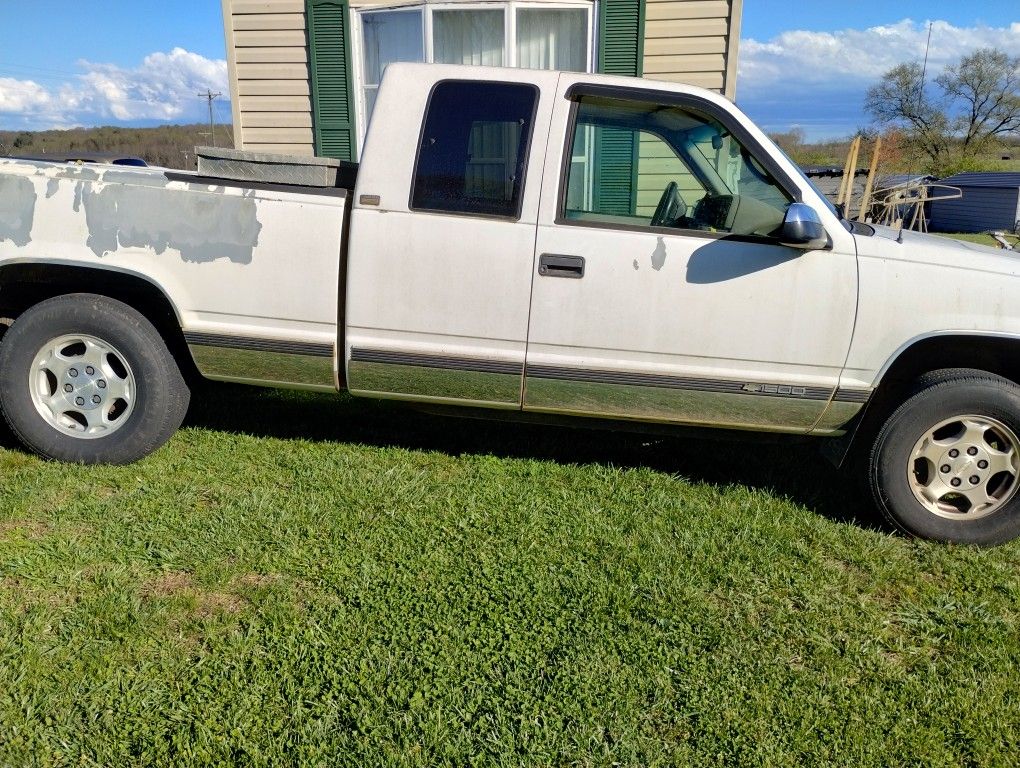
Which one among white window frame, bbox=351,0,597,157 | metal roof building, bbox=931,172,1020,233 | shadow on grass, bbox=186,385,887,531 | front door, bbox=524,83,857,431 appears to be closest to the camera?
front door, bbox=524,83,857,431

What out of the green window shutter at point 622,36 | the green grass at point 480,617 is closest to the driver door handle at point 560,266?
the green grass at point 480,617

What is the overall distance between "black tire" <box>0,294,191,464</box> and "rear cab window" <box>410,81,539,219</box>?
148 cm

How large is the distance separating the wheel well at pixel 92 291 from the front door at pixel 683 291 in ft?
5.85

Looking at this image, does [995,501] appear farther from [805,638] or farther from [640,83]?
[640,83]

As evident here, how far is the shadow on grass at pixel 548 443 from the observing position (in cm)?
414

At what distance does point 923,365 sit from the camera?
3631 millimetres

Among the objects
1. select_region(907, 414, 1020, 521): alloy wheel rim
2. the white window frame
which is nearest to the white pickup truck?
select_region(907, 414, 1020, 521): alloy wheel rim

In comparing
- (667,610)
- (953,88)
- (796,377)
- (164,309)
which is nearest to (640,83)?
(796,377)

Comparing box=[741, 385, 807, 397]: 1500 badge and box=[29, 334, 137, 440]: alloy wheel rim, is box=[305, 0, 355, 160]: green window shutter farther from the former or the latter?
box=[741, 385, 807, 397]: 1500 badge

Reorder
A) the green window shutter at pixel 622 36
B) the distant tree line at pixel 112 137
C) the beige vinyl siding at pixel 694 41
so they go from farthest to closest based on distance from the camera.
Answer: the distant tree line at pixel 112 137 < the green window shutter at pixel 622 36 < the beige vinyl siding at pixel 694 41

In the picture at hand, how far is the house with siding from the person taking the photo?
775 cm

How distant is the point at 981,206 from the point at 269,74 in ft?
77.0

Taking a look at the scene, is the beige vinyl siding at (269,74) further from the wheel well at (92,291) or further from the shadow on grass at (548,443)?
the wheel well at (92,291)

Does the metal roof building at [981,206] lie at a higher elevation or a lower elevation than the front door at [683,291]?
lower
